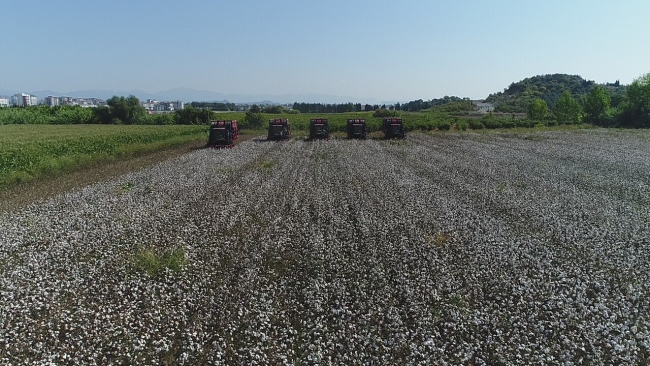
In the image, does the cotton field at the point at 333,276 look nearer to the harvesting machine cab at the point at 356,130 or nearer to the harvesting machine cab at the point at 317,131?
the harvesting machine cab at the point at 317,131

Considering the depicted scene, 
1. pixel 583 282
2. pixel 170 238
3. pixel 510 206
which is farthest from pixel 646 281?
A: pixel 170 238

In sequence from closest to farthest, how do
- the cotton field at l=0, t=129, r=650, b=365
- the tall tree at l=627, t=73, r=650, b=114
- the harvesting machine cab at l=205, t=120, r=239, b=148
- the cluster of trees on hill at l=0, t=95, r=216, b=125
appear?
1. the cotton field at l=0, t=129, r=650, b=365
2. the harvesting machine cab at l=205, t=120, r=239, b=148
3. the tall tree at l=627, t=73, r=650, b=114
4. the cluster of trees on hill at l=0, t=95, r=216, b=125

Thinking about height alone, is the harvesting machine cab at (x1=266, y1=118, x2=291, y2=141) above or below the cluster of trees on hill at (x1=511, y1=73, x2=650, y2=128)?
below

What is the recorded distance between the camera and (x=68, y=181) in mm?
17875

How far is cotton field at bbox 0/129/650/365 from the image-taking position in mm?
5797

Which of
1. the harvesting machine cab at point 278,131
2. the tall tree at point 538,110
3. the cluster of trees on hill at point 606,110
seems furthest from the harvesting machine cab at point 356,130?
the tall tree at point 538,110

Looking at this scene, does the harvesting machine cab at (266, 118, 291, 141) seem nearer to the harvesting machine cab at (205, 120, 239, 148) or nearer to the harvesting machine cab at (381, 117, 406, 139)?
the harvesting machine cab at (205, 120, 239, 148)

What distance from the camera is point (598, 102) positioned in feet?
194

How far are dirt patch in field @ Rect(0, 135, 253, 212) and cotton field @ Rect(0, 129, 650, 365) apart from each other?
1.25 m

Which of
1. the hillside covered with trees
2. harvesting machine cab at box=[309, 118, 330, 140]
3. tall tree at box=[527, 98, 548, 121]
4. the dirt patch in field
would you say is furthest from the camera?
the hillside covered with trees

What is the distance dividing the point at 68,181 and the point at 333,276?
577 inches

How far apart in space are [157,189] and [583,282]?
13661 millimetres

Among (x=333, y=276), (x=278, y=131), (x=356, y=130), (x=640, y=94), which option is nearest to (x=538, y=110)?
(x=640, y=94)

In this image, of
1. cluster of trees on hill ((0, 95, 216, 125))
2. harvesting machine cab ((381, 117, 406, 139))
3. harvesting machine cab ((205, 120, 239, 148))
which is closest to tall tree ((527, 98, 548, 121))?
harvesting machine cab ((381, 117, 406, 139))
